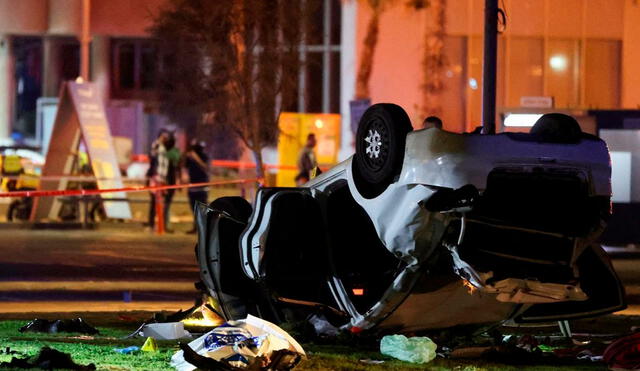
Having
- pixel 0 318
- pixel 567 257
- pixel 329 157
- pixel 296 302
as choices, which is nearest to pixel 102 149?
pixel 329 157

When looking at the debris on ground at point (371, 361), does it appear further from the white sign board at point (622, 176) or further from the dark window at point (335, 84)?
the dark window at point (335, 84)

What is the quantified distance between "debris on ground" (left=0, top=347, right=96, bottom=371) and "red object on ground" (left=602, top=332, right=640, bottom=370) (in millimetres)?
3156

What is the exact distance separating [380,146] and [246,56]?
1858 cm

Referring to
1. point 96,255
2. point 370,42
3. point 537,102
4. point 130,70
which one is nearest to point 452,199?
point 96,255

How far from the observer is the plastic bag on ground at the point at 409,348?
335 inches

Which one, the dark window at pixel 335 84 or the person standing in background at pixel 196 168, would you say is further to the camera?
the dark window at pixel 335 84

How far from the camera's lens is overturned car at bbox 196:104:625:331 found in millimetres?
8055

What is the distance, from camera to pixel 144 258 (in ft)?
65.0

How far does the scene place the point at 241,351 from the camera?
25.8 feet

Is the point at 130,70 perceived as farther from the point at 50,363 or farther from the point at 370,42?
the point at 50,363

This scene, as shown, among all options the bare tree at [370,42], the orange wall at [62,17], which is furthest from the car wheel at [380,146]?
the orange wall at [62,17]

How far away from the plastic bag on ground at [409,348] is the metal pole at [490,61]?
805 centimetres

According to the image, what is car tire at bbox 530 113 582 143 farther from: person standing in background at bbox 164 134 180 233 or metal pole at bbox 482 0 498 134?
person standing in background at bbox 164 134 180 233

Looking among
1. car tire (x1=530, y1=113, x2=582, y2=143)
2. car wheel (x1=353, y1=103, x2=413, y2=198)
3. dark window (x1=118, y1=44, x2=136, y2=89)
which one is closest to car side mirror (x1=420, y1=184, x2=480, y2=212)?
car wheel (x1=353, y1=103, x2=413, y2=198)
